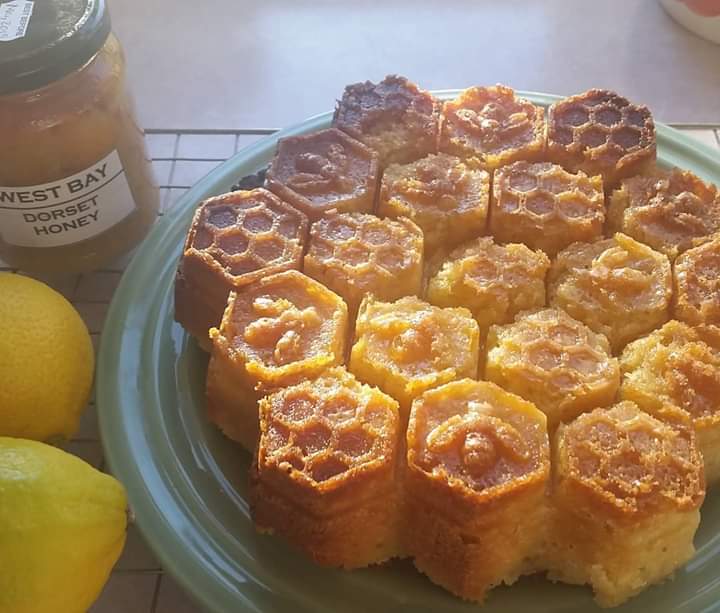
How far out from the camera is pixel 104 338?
3.51ft

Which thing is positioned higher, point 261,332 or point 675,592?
point 261,332

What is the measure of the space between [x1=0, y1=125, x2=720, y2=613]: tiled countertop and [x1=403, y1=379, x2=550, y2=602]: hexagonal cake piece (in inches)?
10.9

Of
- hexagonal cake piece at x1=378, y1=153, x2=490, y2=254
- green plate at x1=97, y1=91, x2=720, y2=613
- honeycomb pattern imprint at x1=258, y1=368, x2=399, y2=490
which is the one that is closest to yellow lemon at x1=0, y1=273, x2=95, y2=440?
green plate at x1=97, y1=91, x2=720, y2=613

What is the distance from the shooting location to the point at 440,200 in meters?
1.04

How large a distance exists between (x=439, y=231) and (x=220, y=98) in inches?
28.3

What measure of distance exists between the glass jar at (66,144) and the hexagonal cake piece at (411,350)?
42 centimetres

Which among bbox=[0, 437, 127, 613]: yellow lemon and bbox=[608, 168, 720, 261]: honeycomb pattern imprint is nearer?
bbox=[0, 437, 127, 613]: yellow lemon

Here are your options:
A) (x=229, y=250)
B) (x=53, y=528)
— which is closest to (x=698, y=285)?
(x=229, y=250)

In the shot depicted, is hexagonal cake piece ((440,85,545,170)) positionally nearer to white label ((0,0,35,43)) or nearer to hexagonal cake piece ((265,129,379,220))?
hexagonal cake piece ((265,129,379,220))

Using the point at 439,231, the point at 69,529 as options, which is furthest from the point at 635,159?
the point at 69,529

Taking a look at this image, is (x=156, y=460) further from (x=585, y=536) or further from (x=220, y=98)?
(x=220, y=98)

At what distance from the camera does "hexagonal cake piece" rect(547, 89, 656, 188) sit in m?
1.08

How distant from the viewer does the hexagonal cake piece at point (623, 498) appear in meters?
0.80

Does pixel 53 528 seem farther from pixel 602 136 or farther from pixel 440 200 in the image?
pixel 602 136
